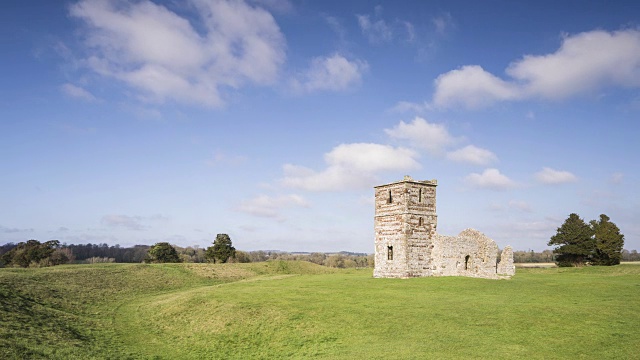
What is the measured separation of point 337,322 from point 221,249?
47.1 metres

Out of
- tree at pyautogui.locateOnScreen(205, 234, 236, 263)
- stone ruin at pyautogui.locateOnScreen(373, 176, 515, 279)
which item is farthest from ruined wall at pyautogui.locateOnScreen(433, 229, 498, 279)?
tree at pyautogui.locateOnScreen(205, 234, 236, 263)

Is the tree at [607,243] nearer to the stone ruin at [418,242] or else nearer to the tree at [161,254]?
the stone ruin at [418,242]

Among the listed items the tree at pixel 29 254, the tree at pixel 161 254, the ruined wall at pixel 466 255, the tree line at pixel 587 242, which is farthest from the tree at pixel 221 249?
the tree line at pixel 587 242

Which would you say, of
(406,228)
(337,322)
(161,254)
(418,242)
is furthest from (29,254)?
(337,322)

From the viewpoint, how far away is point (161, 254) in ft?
208

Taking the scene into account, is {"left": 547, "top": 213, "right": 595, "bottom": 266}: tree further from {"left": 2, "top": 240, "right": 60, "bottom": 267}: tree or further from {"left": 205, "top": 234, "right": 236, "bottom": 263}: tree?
{"left": 2, "top": 240, "right": 60, "bottom": 267}: tree

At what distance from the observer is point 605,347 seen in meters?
13.5

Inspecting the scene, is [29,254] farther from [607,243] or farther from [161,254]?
[607,243]

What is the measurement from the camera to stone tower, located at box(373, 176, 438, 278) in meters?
35.4

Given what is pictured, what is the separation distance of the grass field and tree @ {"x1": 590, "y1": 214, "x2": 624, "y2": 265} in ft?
105

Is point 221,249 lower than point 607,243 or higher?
lower

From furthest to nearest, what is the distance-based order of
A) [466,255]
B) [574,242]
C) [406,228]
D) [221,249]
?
[221,249] → [574,242] → [466,255] → [406,228]

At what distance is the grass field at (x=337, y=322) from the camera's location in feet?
48.4

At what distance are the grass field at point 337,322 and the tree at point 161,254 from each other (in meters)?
31.3
